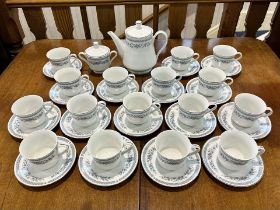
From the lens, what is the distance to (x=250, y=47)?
110cm

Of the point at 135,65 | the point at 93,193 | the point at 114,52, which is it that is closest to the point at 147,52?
the point at 135,65

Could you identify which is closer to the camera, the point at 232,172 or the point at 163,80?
the point at 232,172

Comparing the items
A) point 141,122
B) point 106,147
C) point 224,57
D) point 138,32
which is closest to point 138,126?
point 141,122

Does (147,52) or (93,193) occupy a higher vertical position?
(147,52)

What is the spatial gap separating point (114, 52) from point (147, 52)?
187mm

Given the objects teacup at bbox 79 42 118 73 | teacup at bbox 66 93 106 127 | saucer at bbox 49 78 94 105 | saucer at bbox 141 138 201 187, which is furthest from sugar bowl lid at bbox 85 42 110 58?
saucer at bbox 141 138 201 187

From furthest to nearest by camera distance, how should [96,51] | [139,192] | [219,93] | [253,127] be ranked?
[96,51]
[219,93]
[253,127]
[139,192]

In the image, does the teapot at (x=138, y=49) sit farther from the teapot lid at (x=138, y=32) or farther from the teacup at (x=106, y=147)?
the teacup at (x=106, y=147)

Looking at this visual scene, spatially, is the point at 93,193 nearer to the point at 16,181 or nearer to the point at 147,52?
the point at 16,181

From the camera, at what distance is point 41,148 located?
2.33 feet

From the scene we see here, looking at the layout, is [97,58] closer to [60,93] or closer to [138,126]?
[60,93]

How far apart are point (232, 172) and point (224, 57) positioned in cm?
46

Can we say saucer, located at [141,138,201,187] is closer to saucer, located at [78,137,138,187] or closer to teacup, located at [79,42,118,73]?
saucer, located at [78,137,138,187]

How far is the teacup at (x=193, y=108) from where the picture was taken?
736 mm
